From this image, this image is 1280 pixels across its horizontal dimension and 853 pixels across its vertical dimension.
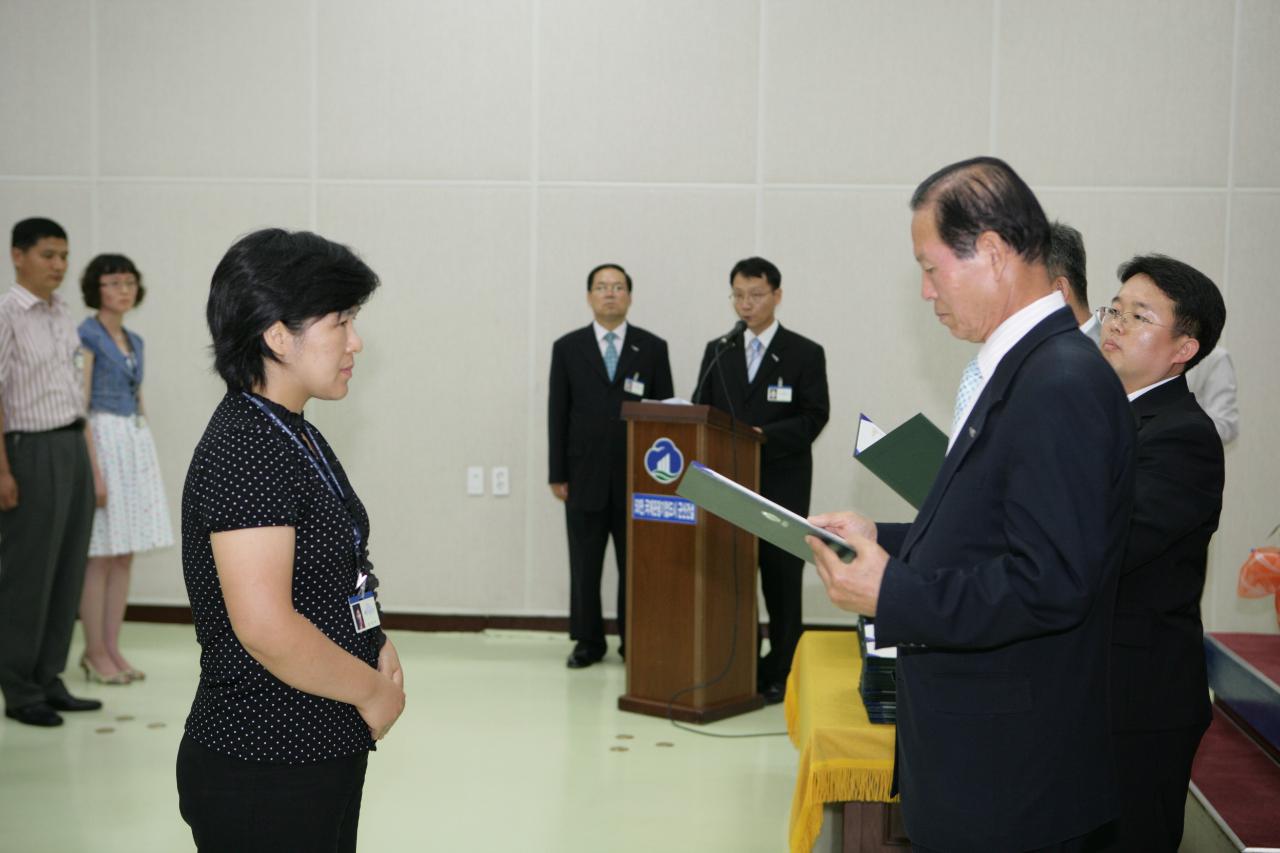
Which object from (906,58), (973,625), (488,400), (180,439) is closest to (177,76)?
(180,439)

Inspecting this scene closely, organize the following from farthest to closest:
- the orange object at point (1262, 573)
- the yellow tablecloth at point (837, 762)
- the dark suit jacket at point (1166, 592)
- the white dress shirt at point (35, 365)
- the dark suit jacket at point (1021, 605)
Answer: the white dress shirt at point (35, 365), the orange object at point (1262, 573), the yellow tablecloth at point (837, 762), the dark suit jacket at point (1166, 592), the dark suit jacket at point (1021, 605)

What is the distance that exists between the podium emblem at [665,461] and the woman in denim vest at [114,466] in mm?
2176

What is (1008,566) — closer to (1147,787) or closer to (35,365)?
(1147,787)

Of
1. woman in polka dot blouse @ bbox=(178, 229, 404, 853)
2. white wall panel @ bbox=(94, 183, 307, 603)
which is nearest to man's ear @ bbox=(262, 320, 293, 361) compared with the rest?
woman in polka dot blouse @ bbox=(178, 229, 404, 853)

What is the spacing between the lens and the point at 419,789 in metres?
3.98

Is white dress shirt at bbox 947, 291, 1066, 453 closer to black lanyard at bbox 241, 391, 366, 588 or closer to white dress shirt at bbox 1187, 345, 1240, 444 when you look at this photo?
black lanyard at bbox 241, 391, 366, 588

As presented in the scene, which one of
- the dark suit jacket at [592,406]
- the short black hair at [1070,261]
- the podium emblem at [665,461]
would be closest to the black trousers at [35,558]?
the dark suit jacket at [592,406]

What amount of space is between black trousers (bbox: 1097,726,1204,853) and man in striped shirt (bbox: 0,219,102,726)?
155 inches

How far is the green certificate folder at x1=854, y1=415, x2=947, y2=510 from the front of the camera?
222 centimetres

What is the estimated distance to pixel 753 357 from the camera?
5250mm

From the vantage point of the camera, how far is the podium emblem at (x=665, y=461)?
15.4 ft

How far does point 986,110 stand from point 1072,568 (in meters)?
5.08

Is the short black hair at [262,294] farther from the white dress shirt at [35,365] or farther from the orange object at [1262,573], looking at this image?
the white dress shirt at [35,365]

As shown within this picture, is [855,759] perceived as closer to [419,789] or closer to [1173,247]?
[419,789]
